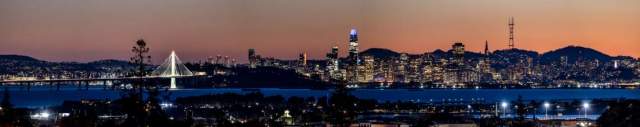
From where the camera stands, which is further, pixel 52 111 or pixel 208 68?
pixel 208 68

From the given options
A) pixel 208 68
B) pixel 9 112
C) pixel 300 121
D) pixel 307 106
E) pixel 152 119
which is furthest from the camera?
pixel 208 68

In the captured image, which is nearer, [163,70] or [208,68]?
[163,70]

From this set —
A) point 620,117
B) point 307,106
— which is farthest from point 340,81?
point 307,106

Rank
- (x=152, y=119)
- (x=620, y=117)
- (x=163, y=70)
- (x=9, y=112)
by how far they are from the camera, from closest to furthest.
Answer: (x=152, y=119), (x=9, y=112), (x=620, y=117), (x=163, y=70)

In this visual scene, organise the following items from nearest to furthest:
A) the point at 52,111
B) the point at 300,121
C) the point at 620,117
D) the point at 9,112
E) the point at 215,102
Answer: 1. the point at 9,112
2. the point at 620,117
3. the point at 300,121
4. the point at 52,111
5. the point at 215,102

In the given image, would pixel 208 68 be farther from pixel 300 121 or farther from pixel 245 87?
pixel 300 121

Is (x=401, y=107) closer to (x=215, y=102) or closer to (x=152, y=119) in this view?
(x=215, y=102)

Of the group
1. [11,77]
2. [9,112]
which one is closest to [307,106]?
[11,77]

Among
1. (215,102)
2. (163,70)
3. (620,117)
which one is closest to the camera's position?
(620,117)
